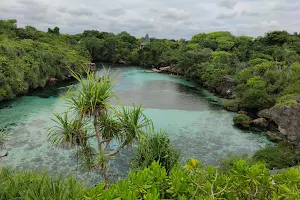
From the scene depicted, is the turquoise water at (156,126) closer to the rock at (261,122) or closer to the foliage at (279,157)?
the rock at (261,122)

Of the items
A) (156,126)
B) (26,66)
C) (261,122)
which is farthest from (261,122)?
(26,66)

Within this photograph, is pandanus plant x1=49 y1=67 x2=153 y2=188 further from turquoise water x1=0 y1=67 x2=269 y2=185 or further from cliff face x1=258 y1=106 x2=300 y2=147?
cliff face x1=258 y1=106 x2=300 y2=147

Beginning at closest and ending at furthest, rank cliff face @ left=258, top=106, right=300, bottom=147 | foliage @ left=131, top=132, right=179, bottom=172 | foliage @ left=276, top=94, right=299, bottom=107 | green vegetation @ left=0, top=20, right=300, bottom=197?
green vegetation @ left=0, top=20, right=300, bottom=197 < foliage @ left=131, top=132, right=179, bottom=172 < cliff face @ left=258, top=106, right=300, bottom=147 < foliage @ left=276, top=94, right=299, bottom=107

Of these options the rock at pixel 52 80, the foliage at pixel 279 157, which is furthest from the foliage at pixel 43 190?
the rock at pixel 52 80

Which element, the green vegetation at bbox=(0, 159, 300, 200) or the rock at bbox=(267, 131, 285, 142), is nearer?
the green vegetation at bbox=(0, 159, 300, 200)

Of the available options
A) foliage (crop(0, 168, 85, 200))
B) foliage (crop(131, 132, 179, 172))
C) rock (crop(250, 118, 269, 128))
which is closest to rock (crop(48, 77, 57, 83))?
Result: rock (crop(250, 118, 269, 128))

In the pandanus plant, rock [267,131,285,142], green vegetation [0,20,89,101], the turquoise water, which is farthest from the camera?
green vegetation [0,20,89,101]
